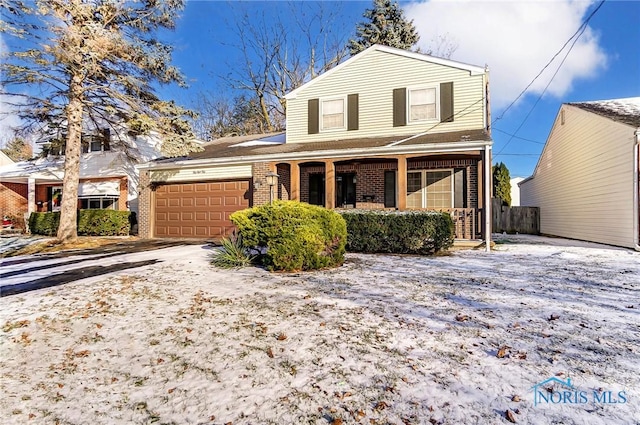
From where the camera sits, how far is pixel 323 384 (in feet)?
8.04

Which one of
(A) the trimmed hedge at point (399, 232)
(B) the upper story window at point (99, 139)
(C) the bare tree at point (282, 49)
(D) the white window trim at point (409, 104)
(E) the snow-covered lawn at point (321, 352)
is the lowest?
(E) the snow-covered lawn at point (321, 352)

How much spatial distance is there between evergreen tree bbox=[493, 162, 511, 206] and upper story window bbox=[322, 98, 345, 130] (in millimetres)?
12514

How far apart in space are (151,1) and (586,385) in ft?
46.4

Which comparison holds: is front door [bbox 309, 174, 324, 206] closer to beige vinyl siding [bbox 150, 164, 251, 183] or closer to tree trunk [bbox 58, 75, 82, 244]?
beige vinyl siding [bbox 150, 164, 251, 183]

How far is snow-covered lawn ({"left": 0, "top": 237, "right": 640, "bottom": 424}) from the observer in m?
2.21

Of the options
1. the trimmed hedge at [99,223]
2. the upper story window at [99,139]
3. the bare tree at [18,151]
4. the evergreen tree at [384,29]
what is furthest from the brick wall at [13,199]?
the evergreen tree at [384,29]

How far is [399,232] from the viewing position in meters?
8.38

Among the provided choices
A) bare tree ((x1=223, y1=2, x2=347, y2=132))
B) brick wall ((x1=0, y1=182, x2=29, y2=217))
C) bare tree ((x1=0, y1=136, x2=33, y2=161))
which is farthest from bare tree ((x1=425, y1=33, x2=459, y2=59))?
bare tree ((x1=0, y1=136, x2=33, y2=161))

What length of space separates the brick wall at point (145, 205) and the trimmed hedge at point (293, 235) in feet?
26.1

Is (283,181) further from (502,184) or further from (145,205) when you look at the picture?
(502,184)

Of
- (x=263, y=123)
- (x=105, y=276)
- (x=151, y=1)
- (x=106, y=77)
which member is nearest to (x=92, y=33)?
(x=106, y=77)

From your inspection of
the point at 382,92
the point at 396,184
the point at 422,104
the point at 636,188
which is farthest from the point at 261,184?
the point at 636,188

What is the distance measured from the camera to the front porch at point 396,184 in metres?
10.2

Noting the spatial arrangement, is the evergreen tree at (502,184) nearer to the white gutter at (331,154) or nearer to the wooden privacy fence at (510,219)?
the wooden privacy fence at (510,219)
